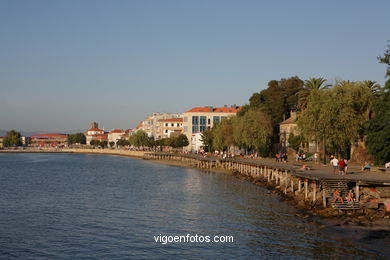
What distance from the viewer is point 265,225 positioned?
29.1 metres

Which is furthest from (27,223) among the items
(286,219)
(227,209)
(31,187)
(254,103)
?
(254,103)

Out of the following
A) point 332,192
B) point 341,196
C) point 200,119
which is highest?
point 200,119

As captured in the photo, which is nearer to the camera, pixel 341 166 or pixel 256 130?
pixel 341 166

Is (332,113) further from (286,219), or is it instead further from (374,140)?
(286,219)

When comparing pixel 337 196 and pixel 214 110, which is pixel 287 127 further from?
pixel 214 110

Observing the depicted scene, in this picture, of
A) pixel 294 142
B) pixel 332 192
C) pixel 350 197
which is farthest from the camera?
pixel 294 142

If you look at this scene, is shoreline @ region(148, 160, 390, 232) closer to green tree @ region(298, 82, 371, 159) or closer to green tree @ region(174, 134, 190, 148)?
green tree @ region(298, 82, 371, 159)

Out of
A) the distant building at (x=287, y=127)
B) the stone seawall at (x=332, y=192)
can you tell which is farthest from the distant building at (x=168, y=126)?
the stone seawall at (x=332, y=192)

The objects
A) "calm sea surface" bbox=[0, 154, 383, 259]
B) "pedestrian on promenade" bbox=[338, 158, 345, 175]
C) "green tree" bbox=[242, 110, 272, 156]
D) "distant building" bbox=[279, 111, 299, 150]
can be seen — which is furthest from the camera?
"distant building" bbox=[279, 111, 299, 150]

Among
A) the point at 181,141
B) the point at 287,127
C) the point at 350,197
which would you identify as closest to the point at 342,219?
the point at 350,197

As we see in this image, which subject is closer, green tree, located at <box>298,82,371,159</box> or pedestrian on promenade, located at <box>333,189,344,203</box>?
pedestrian on promenade, located at <box>333,189,344,203</box>

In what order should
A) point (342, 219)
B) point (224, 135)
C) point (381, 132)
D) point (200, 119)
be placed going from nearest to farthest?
1. point (342, 219)
2. point (381, 132)
3. point (224, 135)
4. point (200, 119)

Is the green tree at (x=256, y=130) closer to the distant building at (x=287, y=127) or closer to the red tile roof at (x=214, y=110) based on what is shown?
the distant building at (x=287, y=127)

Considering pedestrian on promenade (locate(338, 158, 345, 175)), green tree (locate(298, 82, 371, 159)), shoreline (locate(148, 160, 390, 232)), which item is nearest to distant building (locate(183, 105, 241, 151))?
green tree (locate(298, 82, 371, 159))
